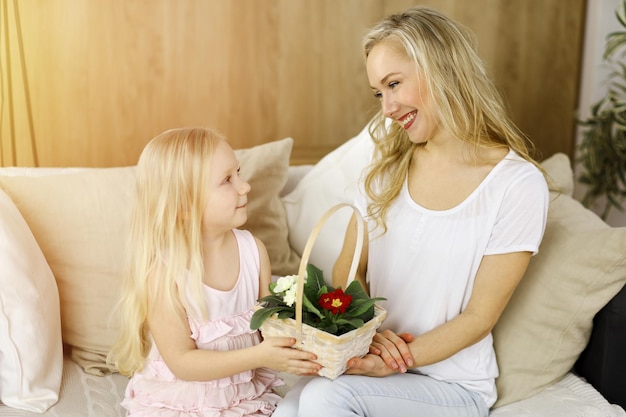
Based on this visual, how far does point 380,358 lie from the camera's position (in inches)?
59.3

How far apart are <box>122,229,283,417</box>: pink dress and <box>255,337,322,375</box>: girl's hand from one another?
172 millimetres

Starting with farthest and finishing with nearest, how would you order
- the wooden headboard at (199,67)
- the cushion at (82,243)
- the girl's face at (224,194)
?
the wooden headboard at (199,67), the cushion at (82,243), the girl's face at (224,194)

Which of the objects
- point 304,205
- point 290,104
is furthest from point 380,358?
point 290,104

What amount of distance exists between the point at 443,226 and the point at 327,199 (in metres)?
0.65

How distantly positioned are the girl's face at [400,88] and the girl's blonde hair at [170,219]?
1.29 ft

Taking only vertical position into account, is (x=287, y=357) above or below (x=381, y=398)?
above

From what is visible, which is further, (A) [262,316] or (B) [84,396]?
(B) [84,396]

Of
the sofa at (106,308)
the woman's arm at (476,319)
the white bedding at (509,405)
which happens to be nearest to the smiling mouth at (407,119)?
the woman's arm at (476,319)

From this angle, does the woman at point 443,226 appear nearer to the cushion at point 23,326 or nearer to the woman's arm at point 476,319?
the woman's arm at point 476,319

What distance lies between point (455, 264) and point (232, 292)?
50cm

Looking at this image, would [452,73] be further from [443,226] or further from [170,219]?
[170,219]

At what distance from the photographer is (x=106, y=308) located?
1.91 metres

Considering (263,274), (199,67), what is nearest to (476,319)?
(263,274)

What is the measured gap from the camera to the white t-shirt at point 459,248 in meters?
1.57
